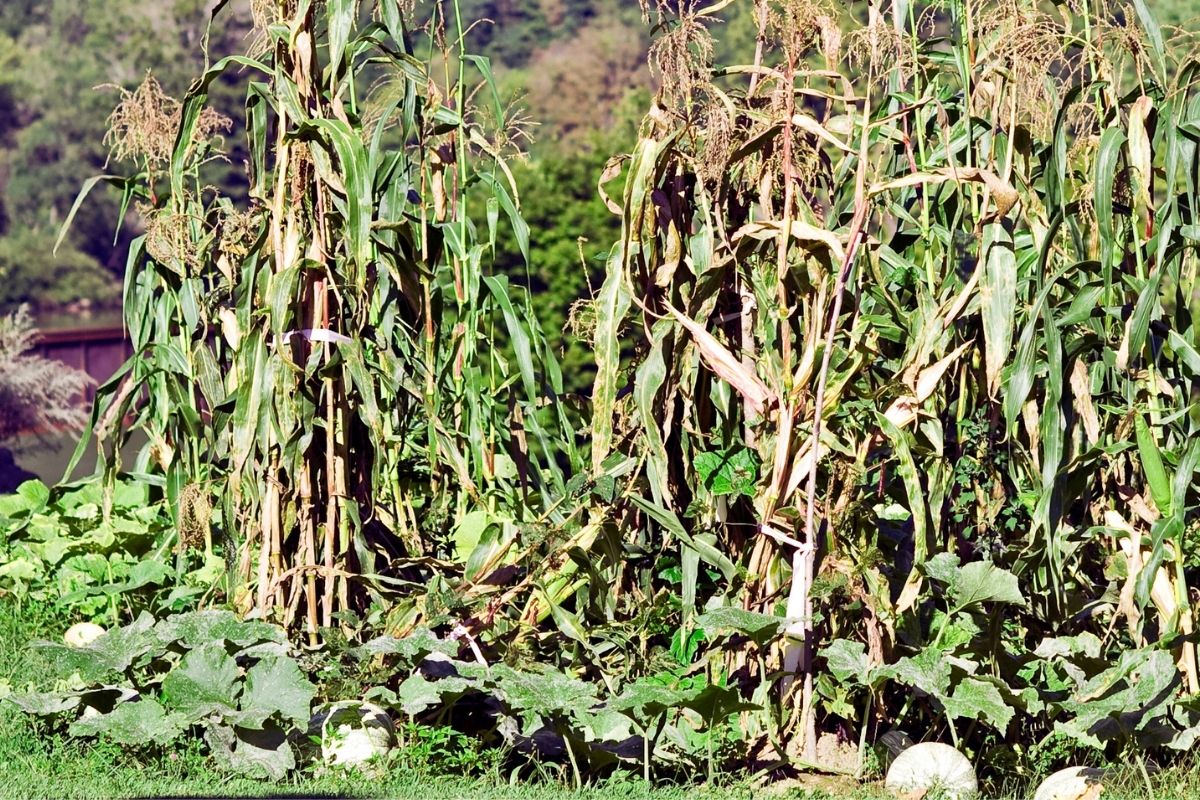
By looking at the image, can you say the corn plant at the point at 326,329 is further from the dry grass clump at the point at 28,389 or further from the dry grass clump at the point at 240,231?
the dry grass clump at the point at 28,389

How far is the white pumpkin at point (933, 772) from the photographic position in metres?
3.98

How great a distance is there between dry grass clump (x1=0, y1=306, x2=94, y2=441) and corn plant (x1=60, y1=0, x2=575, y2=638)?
16068 millimetres

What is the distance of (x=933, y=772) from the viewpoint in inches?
158

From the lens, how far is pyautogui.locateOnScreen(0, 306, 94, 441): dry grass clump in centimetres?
2106

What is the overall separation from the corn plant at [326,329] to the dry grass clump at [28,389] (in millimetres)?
16068

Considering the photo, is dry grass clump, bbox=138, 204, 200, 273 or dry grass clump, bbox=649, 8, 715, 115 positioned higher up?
dry grass clump, bbox=649, 8, 715, 115

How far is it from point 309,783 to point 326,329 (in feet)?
4.43

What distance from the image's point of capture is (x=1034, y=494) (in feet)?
15.4

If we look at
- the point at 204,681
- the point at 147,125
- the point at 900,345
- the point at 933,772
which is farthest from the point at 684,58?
the point at 147,125

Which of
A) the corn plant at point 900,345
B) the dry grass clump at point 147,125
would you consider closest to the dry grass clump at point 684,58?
the corn plant at point 900,345

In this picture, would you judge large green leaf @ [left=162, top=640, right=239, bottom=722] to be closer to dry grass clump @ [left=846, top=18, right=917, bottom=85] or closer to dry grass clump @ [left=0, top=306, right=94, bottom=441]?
dry grass clump @ [left=846, top=18, right=917, bottom=85]

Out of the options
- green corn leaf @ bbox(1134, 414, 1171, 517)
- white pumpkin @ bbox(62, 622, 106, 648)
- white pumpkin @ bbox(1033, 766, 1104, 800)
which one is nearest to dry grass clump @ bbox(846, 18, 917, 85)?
green corn leaf @ bbox(1134, 414, 1171, 517)

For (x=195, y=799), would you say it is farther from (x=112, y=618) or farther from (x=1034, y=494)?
(x=1034, y=494)

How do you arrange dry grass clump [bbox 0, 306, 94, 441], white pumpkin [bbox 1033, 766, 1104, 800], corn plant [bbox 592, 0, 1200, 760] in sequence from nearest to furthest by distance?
white pumpkin [bbox 1033, 766, 1104, 800]
corn plant [bbox 592, 0, 1200, 760]
dry grass clump [bbox 0, 306, 94, 441]
